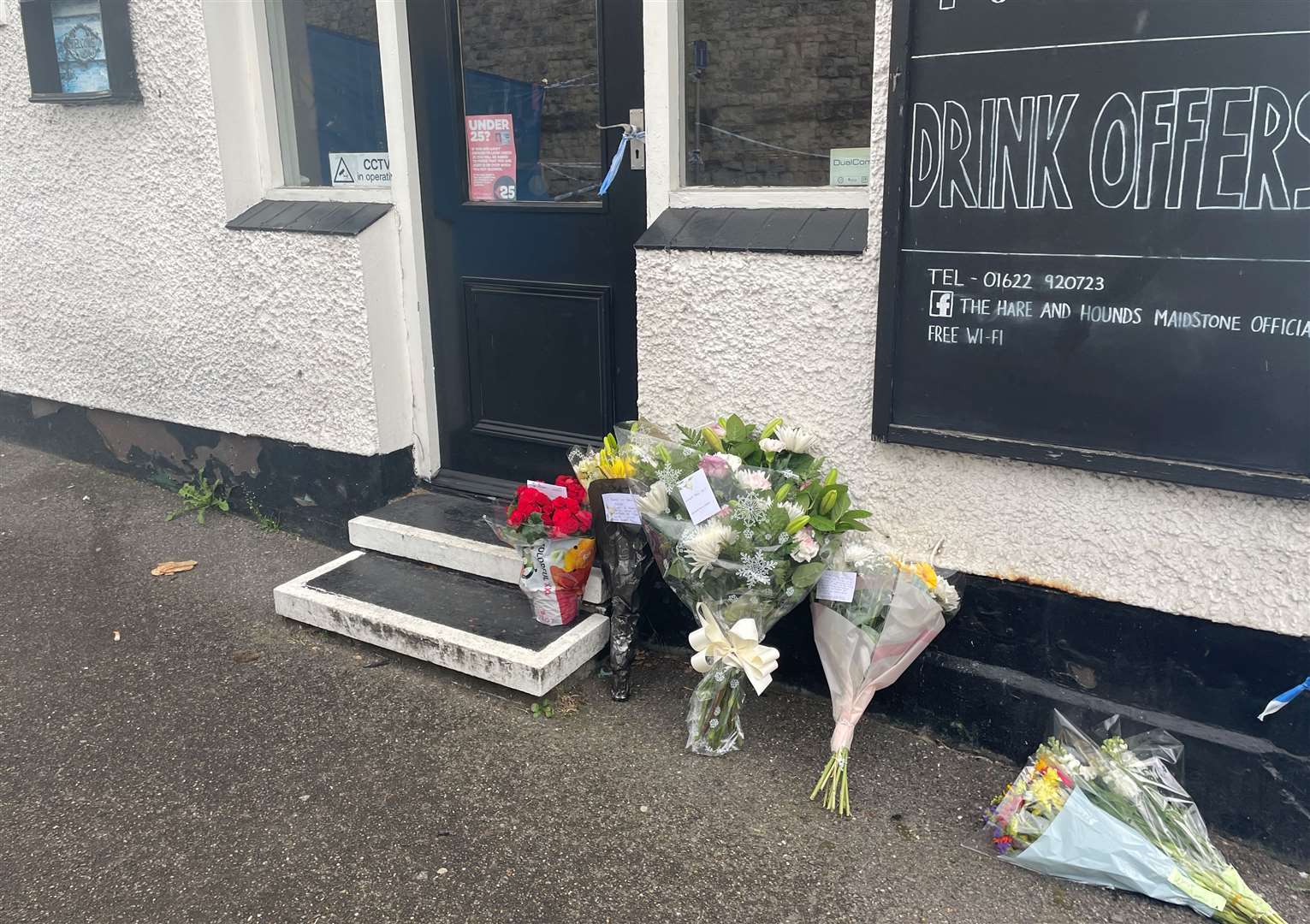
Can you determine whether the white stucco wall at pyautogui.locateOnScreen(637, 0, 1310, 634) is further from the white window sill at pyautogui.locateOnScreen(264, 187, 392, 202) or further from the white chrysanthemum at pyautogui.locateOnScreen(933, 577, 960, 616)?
the white window sill at pyautogui.locateOnScreen(264, 187, 392, 202)

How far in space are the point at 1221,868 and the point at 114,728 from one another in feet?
10.3

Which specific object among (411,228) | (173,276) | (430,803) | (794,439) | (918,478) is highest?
(411,228)

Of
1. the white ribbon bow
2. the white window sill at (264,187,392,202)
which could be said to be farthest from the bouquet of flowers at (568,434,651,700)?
the white window sill at (264,187,392,202)

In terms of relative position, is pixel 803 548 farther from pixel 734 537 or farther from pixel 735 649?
pixel 735 649

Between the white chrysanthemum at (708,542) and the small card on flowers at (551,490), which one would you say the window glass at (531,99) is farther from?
the white chrysanthemum at (708,542)

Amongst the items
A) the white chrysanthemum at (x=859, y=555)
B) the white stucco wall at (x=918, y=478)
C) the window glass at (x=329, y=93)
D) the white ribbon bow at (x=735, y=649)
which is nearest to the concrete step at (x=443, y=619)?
the white ribbon bow at (x=735, y=649)

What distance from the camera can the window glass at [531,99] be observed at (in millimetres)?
3646

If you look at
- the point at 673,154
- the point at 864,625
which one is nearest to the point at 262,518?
the point at 673,154

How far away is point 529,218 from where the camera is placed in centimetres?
387

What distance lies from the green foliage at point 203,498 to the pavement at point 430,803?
100 cm

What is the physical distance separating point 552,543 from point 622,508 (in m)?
0.35

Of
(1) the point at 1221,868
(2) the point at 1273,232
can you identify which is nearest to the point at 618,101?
(2) the point at 1273,232

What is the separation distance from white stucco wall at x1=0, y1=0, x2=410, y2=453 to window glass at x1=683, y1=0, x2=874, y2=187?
1.47 meters

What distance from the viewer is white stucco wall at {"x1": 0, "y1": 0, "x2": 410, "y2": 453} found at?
13.5 ft
